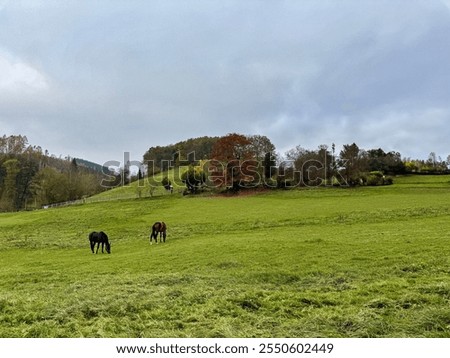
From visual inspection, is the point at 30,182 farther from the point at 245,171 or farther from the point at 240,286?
the point at 240,286

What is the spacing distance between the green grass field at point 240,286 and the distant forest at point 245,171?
92.8ft

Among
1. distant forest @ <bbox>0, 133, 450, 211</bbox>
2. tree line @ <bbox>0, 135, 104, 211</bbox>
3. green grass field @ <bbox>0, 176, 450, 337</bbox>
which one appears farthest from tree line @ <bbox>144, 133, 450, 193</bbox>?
green grass field @ <bbox>0, 176, 450, 337</bbox>

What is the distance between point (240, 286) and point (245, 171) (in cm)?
4462

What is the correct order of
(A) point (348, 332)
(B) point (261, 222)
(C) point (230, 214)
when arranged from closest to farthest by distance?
(A) point (348, 332) → (B) point (261, 222) → (C) point (230, 214)

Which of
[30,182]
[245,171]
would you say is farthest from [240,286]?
[30,182]

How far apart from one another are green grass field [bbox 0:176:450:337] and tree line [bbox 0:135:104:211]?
4478 cm

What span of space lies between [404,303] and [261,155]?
189 ft

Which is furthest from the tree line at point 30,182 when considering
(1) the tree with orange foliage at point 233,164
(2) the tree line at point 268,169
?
(1) the tree with orange foliage at point 233,164

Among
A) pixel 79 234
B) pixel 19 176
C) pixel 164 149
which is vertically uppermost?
pixel 164 149

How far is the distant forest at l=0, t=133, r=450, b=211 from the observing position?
55.7 metres

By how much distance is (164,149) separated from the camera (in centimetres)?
12800

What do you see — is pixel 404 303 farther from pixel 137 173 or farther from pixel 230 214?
pixel 137 173

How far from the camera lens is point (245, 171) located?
180ft
